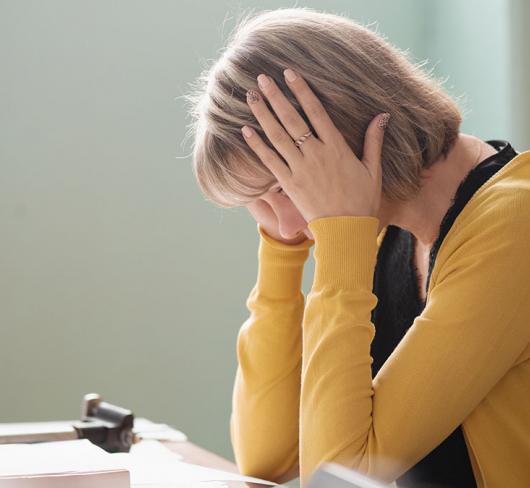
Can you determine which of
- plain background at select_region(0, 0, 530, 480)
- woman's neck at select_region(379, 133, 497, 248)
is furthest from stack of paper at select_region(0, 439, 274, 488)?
plain background at select_region(0, 0, 530, 480)

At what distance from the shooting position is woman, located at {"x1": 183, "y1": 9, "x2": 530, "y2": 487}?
36.5 inches

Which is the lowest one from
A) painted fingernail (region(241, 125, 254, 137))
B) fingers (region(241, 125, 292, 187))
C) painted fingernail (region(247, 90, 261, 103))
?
fingers (region(241, 125, 292, 187))

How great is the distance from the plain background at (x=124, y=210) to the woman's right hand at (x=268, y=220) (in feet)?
3.90

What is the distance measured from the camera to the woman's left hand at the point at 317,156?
1021mm

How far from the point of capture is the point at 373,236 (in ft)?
3.33

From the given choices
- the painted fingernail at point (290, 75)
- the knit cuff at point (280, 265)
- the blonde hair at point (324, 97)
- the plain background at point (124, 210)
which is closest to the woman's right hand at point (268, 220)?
the knit cuff at point (280, 265)

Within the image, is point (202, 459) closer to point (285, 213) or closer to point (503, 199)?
point (285, 213)

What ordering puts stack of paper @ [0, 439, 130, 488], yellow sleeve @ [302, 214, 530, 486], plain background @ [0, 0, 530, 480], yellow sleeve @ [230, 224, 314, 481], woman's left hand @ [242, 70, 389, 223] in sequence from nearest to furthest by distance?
stack of paper @ [0, 439, 130, 488]
yellow sleeve @ [302, 214, 530, 486]
woman's left hand @ [242, 70, 389, 223]
yellow sleeve @ [230, 224, 314, 481]
plain background @ [0, 0, 530, 480]

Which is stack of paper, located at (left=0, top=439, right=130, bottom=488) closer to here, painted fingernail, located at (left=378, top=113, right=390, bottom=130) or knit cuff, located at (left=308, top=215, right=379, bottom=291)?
knit cuff, located at (left=308, top=215, right=379, bottom=291)

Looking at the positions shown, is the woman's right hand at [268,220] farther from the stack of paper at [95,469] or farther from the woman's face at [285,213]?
the stack of paper at [95,469]

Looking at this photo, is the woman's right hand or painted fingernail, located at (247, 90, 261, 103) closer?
painted fingernail, located at (247, 90, 261, 103)

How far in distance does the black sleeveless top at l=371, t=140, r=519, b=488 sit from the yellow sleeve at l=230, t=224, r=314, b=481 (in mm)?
117

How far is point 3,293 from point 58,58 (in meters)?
0.66

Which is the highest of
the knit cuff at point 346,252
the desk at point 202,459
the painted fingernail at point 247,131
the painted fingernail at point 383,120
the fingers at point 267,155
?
the painted fingernail at point 383,120
